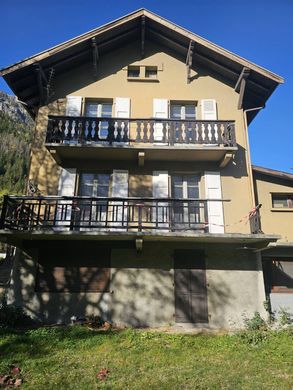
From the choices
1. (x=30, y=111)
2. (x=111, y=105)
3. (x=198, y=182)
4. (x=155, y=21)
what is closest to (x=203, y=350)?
(x=198, y=182)

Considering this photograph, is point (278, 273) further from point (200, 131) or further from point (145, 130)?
point (145, 130)

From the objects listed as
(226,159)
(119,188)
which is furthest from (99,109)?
(226,159)

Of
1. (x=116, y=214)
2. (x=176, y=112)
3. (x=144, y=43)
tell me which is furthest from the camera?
(x=144, y=43)

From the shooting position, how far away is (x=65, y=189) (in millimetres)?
11055

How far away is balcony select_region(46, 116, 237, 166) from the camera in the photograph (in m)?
10.9

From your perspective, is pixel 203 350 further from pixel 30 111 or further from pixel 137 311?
pixel 30 111

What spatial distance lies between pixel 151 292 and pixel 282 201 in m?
6.15

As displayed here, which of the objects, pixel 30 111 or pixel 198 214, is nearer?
pixel 198 214

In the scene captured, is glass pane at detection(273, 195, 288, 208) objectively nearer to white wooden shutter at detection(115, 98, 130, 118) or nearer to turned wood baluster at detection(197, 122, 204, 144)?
turned wood baluster at detection(197, 122, 204, 144)

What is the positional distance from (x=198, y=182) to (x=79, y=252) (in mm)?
5063

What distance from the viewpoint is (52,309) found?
9.64 meters

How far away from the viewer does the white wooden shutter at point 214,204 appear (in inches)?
424

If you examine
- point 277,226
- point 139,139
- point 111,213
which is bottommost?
point 277,226

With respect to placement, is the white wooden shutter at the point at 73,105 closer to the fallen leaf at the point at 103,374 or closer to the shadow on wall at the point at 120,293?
the shadow on wall at the point at 120,293
